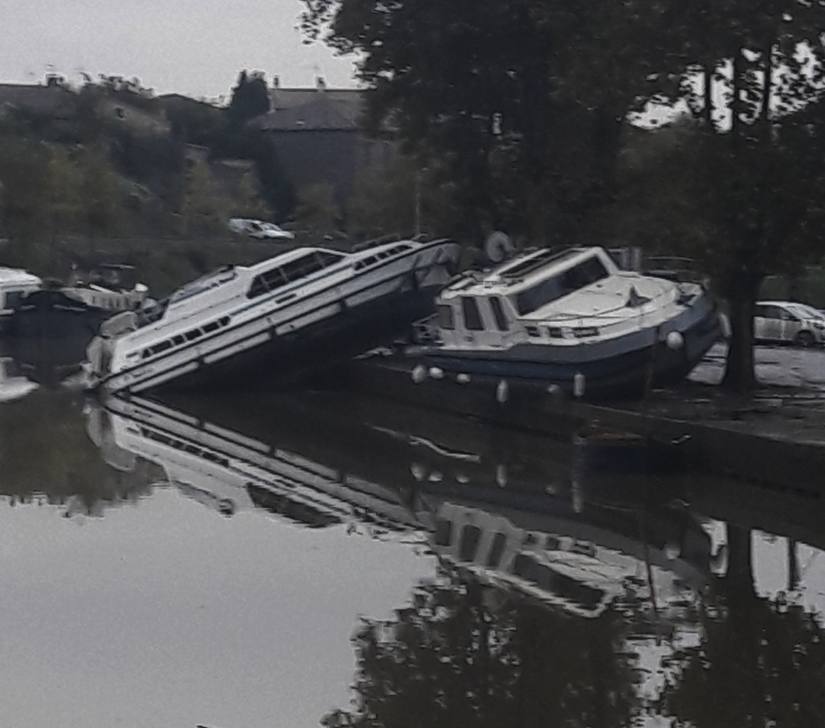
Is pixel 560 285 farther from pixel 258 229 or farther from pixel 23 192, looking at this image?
pixel 258 229

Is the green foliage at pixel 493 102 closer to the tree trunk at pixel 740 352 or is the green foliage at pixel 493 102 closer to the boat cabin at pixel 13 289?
the tree trunk at pixel 740 352

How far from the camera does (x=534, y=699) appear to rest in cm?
1051

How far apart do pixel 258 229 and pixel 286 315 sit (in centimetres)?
4439

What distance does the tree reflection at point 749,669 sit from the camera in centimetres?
1017

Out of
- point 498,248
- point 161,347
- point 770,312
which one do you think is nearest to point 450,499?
point 498,248

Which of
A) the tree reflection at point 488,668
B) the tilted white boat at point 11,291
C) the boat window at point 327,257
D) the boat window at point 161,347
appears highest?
the boat window at point 327,257

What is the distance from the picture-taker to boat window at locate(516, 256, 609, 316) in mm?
24547

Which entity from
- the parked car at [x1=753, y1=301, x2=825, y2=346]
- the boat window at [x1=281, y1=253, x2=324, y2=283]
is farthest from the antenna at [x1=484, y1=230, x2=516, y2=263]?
the parked car at [x1=753, y1=301, x2=825, y2=346]

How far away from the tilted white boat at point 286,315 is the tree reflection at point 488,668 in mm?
16292

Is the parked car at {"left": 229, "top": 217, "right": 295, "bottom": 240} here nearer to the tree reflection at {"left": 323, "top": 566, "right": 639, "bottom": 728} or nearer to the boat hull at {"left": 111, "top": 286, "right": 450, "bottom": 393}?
the boat hull at {"left": 111, "top": 286, "right": 450, "bottom": 393}

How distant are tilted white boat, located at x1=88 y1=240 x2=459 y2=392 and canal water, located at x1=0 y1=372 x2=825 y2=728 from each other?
626cm

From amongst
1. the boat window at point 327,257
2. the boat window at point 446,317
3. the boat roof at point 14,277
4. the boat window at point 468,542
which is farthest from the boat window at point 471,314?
the boat roof at point 14,277

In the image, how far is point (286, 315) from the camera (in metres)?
29.9

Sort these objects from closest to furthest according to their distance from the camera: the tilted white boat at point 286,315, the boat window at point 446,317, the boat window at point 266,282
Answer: the boat window at point 446,317
the tilted white boat at point 286,315
the boat window at point 266,282
